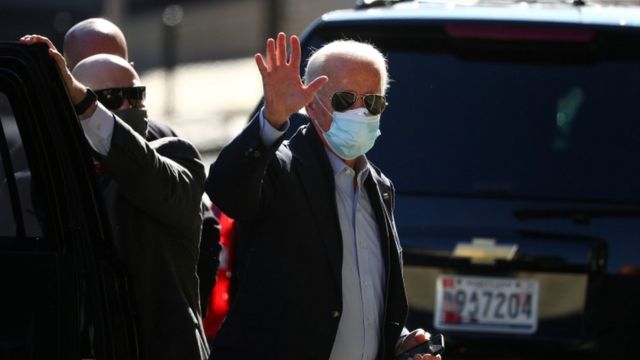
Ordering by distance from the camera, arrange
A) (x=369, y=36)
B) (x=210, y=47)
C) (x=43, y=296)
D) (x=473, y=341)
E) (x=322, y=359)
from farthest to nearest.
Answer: (x=210, y=47) → (x=369, y=36) → (x=473, y=341) → (x=322, y=359) → (x=43, y=296)

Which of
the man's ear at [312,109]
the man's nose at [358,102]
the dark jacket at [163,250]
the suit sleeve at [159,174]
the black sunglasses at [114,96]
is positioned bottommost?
the dark jacket at [163,250]

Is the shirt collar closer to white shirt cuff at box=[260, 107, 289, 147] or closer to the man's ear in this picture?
the man's ear

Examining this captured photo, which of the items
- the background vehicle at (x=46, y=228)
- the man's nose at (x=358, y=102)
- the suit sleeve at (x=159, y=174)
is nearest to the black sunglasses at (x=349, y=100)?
the man's nose at (x=358, y=102)

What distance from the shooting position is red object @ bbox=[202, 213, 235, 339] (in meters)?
5.09

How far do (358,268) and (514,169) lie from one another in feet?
4.45

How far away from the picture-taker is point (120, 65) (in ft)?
14.3

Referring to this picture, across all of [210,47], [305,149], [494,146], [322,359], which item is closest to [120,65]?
[305,149]

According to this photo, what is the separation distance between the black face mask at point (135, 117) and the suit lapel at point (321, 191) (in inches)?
21.6

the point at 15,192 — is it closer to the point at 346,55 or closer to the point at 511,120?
the point at 346,55

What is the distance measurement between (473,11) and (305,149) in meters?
1.67

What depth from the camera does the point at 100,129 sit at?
3791 mm

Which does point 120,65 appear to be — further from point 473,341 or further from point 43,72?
point 473,341

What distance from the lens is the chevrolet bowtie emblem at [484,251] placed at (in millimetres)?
4930

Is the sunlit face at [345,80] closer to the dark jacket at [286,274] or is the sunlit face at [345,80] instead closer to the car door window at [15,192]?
the dark jacket at [286,274]
